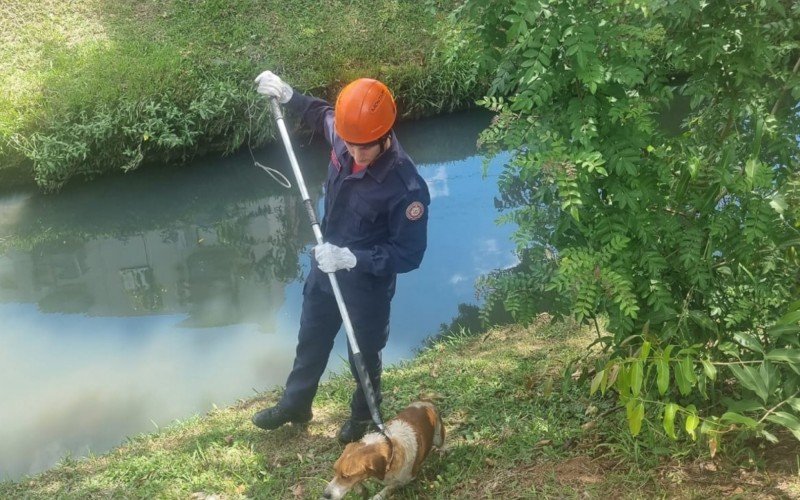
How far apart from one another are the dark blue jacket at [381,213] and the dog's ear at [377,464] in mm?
786

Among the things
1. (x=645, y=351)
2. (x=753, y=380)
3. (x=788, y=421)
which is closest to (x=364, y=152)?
(x=645, y=351)

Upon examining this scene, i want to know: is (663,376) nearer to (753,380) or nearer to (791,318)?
(753,380)

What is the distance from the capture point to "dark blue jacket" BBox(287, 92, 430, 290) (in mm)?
3057

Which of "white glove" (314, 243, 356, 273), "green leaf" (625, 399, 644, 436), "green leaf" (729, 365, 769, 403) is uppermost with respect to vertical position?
"white glove" (314, 243, 356, 273)

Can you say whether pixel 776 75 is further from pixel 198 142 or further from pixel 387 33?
pixel 387 33

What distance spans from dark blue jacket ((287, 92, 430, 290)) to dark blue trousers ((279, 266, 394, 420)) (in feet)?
→ 0.19

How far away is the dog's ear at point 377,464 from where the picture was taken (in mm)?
2912

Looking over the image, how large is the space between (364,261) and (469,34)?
1.06 metres

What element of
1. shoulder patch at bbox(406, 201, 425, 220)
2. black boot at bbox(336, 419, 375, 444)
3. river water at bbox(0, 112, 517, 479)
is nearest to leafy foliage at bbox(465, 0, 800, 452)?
shoulder patch at bbox(406, 201, 425, 220)

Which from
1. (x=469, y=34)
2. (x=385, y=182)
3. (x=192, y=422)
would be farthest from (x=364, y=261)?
(x=192, y=422)

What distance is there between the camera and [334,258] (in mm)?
3066

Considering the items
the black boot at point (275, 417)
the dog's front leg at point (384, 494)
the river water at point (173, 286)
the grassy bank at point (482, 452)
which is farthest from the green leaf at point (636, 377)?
the river water at point (173, 286)

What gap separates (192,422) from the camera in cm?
440

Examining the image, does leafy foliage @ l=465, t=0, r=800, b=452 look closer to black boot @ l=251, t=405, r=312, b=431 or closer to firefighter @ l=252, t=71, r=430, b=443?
firefighter @ l=252, t=71, r=430, b=443
